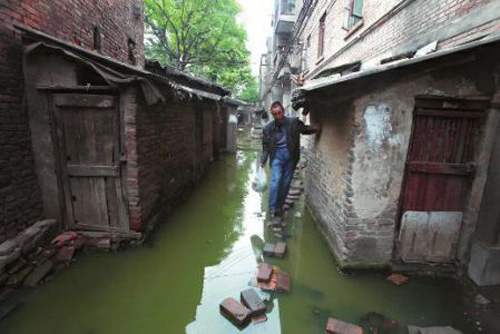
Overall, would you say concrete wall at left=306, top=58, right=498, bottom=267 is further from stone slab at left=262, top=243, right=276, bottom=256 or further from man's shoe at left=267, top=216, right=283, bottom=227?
man's shoe at left=267, top=216, right=283, bottom=227

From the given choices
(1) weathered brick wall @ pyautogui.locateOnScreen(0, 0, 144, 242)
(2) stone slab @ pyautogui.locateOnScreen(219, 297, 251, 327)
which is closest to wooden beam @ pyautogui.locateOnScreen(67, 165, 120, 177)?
(1) weathered brick wall @ pyautogui.locateOnScreen(0, 0, 144, 242)

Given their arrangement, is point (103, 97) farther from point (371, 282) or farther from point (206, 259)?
point (371, 282)

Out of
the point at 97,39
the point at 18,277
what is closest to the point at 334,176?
the point at 18,277

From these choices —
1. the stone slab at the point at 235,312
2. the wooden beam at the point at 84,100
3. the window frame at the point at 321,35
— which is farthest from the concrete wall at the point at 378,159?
the window frame at the point at 321,35

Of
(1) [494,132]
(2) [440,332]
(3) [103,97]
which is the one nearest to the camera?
(2) [440,332]

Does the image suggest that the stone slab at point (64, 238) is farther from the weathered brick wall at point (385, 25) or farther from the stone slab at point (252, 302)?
the weathered brick wall at point (385, 25)

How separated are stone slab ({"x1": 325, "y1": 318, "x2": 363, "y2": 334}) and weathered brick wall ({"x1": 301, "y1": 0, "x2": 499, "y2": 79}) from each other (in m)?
3.75

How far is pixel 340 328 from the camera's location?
8.18 ft

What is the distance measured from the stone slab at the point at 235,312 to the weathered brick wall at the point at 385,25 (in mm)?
4332

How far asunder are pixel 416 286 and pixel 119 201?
4.33 m

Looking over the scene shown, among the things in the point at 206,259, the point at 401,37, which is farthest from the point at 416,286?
the point at 401,37

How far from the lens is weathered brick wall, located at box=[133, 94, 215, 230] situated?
4043 millimetres

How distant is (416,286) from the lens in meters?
3.28

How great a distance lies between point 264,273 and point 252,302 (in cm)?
54
